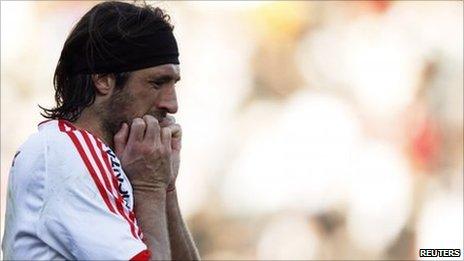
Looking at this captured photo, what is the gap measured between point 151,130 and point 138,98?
10 cm

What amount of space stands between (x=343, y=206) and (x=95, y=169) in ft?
23.7

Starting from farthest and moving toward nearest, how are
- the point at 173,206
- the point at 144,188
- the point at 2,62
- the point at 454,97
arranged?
the point at 454,97, the point at 2,62, the point at 173,206, the point at 144,188

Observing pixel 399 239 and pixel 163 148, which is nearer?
pixel 163 148

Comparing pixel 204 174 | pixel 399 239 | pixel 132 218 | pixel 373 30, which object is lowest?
pixel 399 239

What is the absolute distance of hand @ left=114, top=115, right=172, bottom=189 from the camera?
3.00 meters

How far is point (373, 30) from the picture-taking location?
10.5m

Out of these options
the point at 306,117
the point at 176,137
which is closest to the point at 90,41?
the point at 176,137

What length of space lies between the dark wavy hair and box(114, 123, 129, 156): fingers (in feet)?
0.39

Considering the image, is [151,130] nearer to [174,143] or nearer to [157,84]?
[157,84]

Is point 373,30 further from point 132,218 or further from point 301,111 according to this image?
point 132,218

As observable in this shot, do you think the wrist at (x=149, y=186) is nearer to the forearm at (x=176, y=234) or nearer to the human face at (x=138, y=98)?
the human face at (x=138, y=98)

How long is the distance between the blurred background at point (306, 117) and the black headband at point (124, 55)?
6.43 meters

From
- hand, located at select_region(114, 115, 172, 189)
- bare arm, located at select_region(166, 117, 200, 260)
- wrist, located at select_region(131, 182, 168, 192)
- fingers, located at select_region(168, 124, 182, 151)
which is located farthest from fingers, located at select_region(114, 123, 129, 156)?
bare arm, located at select_region(166, 117, 200, 260)

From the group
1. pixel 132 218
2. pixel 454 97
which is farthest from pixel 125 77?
pixel 454 97
